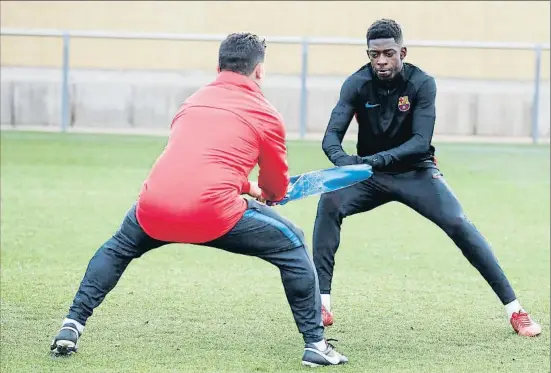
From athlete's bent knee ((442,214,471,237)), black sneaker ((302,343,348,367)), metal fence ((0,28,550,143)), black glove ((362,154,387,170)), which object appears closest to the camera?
black sneaker ((302,343,348,367))

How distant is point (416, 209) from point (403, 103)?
2.05 ft

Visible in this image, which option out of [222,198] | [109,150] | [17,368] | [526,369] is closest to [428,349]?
[526,369]

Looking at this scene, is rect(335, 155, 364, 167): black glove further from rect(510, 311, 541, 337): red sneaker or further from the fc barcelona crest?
rect(510, 311, 541, 337): red sneaker

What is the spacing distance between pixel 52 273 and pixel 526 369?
12.6ft

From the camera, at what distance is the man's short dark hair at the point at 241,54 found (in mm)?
6297

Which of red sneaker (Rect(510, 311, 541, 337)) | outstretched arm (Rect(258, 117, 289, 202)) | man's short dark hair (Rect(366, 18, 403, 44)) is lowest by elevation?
red sneaker (Rect(510, 311, 541, 337))

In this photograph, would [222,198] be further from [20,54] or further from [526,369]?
[20,54]

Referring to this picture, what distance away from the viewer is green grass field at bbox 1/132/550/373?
6652mm

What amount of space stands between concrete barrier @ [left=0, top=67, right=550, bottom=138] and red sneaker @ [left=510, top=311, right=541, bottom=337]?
12.2m

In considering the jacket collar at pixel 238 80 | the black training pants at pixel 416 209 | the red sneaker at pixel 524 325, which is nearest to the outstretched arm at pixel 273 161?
the jacket collar at pixel 238 80

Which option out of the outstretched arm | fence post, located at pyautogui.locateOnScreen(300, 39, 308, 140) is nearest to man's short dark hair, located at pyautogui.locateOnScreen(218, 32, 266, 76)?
the outstretched arm

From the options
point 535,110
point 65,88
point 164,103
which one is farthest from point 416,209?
point 164,103

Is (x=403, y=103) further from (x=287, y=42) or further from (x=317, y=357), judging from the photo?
(x=287, y=42)

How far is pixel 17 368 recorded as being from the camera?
6.27 metres
